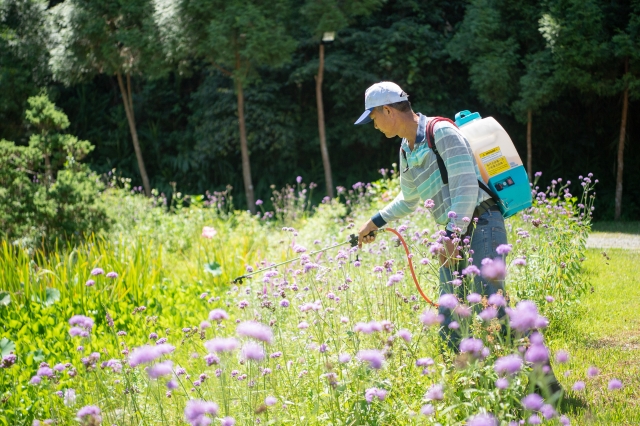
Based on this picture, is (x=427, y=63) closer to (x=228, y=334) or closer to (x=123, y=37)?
(x=123, y=37)

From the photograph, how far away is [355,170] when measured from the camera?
1606 centimetres

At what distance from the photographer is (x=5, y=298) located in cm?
525

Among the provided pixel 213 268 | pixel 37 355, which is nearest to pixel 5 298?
pixel 37 355

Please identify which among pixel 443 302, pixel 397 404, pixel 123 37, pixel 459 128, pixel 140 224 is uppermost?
pixel 123 37

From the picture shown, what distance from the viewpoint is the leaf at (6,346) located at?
4227 mm

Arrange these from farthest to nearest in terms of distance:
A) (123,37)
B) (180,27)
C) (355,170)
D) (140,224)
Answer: (355,170), (123,37), (180,27), (140,224)

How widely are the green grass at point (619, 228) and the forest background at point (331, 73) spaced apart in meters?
1.72

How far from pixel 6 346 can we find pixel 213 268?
2.48m

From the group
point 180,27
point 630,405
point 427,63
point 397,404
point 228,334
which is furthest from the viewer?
point 427,63

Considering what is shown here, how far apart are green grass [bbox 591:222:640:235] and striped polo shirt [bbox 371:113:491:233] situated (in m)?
8.18

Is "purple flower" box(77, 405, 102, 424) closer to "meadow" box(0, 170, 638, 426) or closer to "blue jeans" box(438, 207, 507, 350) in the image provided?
"meadow" box(0, 170, 638, 426)

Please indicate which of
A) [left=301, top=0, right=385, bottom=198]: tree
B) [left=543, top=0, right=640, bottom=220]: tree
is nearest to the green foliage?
[left=301, top=0, right=385, bottom=198]: tree

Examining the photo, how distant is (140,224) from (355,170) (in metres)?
8.15

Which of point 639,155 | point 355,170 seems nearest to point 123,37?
point 355,170
